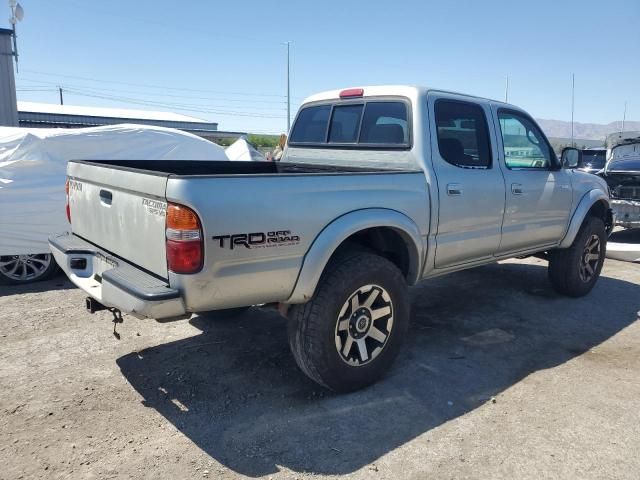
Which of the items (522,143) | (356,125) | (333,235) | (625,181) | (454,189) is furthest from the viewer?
(625,181)

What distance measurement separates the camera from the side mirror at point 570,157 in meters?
5.14

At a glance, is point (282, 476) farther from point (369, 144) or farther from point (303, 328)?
point (369, 144)

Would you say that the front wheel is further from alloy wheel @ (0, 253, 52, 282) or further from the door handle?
alloy wheel @ (0, 253, 52, 282)

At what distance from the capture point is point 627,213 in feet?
28.7

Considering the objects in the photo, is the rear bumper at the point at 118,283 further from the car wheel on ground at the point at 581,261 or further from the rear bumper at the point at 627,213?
the rear bumper at the point at 627,213

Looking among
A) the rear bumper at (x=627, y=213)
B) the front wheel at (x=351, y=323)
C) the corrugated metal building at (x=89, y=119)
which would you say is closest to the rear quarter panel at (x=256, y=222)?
the front wheel at (x=351, y=323)

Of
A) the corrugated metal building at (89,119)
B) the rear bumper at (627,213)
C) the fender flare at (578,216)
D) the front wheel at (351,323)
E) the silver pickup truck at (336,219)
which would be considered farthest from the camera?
the corrugated metal building at (89,119)

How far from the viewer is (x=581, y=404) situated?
3.31 meters

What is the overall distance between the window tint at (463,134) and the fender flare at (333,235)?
846 mm

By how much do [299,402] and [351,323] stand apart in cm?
62

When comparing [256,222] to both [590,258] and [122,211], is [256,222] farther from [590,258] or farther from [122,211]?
[590,258]

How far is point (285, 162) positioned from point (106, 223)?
2063mm

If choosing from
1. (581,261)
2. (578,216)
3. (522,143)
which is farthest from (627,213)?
(522,143)

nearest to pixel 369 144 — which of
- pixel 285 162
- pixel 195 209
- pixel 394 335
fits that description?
pixel 285 162
